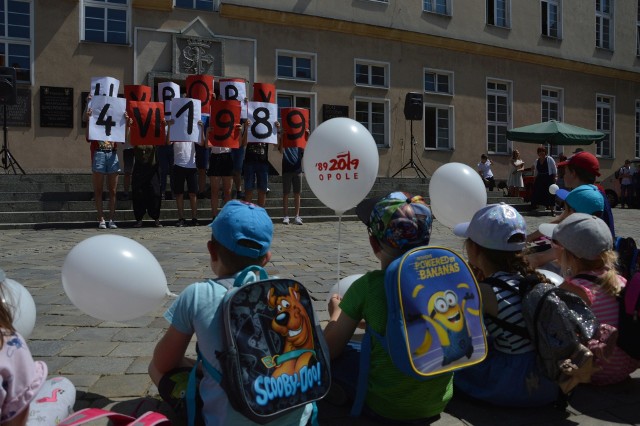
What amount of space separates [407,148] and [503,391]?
17.0m

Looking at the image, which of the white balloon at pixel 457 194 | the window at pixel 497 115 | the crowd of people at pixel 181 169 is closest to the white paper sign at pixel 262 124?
the crowd of people at pixel 181 169

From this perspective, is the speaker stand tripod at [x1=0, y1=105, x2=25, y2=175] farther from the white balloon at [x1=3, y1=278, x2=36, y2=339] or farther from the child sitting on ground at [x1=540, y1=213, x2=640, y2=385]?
the child sitting on ground at [x1=540, y1=213, x2=640, y2=385]

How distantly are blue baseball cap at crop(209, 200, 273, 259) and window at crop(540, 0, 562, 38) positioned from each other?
76.0 ft

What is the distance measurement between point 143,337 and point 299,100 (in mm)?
14737

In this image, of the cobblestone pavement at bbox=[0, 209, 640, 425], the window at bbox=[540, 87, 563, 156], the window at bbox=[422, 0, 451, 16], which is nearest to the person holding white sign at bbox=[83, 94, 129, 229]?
the cobblestone pavement at bbox=[0, 209, 640, 425]

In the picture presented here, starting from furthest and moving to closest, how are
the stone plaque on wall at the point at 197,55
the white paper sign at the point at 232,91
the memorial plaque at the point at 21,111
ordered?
the stone plaque on wall at the point at 197,55
the memorial plaque at the point at 21,111
the white paper sign at the point at 232,91

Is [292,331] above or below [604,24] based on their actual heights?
below

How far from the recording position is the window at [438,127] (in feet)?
65.6

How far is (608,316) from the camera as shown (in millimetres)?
2881

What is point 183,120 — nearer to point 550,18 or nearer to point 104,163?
point 104,163

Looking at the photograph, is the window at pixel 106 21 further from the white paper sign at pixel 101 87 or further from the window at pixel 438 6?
the window at pixel 438 6

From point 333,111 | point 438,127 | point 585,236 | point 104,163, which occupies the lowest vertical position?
point 585,236

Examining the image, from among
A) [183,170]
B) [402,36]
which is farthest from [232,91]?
[402,36]

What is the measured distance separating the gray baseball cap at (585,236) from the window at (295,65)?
15292 millimetres
